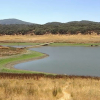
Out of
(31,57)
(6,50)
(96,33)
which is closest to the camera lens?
(31,57)

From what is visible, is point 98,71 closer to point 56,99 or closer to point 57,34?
point 56,99

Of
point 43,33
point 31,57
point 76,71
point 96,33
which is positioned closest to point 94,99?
point 76,71

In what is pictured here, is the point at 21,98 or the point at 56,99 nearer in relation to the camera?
the point at 21,98

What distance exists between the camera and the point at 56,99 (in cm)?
1094

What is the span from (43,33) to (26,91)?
95271 mm

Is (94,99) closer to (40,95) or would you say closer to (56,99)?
(56,99)

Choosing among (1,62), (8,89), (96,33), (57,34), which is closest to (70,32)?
(57,34)

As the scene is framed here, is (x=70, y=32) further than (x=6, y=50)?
Yes

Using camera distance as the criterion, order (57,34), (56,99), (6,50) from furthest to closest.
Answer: (57,34), (6,50), (56,99)

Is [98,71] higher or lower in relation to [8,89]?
lower

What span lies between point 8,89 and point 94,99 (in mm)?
5309

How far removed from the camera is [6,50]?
149 feet

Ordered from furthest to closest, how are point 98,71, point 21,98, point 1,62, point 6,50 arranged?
point 6,50 → point 1,62 → point 98,71 → point 21,98

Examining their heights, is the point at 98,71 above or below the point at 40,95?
below
